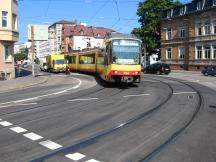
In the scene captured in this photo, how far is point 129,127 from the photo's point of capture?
1099cm

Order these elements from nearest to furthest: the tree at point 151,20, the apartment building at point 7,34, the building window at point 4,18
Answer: the apartment building at point 7,34 < the building window at point 4,18 < the tree at point 151,20

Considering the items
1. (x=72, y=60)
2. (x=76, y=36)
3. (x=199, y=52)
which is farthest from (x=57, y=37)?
(x=72, y=60)

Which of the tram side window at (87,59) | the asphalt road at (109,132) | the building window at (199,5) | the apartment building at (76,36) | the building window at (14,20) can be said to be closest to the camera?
the asphalt road at (109,132)

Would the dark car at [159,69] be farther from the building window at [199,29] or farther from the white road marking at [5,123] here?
the white road marking at [5,123]

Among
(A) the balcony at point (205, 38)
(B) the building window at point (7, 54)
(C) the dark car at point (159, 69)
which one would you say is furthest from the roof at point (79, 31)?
(B) the building window at point (7, 54)

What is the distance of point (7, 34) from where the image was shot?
3797cm

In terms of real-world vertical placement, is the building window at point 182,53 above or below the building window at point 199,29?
below

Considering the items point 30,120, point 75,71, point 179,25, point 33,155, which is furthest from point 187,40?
point 33,155

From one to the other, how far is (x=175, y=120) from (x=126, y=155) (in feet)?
15.7

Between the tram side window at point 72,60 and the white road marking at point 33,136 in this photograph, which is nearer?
the white road marking at point 33,136

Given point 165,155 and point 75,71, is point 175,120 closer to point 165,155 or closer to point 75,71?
point 165,155

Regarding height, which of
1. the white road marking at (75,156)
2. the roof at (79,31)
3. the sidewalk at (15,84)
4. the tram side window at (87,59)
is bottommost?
the white road marking at (75,156)

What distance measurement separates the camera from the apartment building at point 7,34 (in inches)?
1492

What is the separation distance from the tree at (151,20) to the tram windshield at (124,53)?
47.6 m
